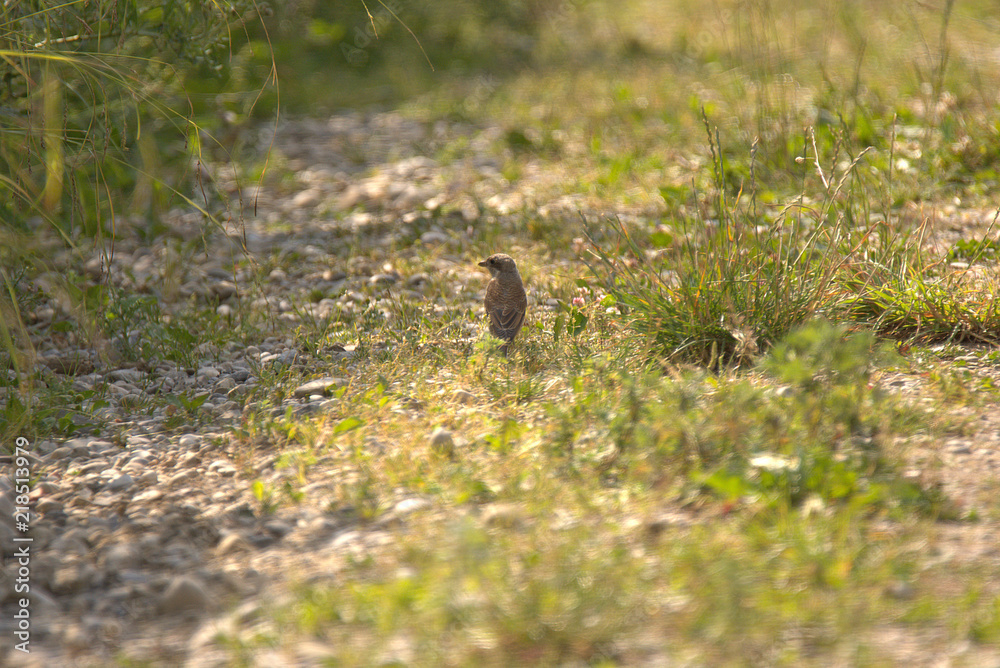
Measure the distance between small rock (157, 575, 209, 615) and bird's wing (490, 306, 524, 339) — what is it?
6.53ft

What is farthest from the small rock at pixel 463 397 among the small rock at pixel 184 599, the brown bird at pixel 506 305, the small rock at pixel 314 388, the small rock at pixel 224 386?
the small rock at pixel 184 599

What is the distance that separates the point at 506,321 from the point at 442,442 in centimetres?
99

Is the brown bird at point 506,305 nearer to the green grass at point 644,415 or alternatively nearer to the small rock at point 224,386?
the green grass at point 644,415

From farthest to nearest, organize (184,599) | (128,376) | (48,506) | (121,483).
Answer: (128,376), (121,483), (48,506), (184,599)

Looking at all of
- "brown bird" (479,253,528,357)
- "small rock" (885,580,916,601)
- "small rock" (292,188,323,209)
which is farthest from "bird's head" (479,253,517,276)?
"small rock" (292,188,323,209)

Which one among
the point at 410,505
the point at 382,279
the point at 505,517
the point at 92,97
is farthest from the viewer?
the point at 382,279

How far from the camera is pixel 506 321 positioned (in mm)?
4039

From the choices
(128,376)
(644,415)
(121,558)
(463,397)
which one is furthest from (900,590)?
(128,376)

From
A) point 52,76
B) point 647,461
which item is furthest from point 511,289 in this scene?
point 52,76

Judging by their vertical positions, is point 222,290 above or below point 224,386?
above

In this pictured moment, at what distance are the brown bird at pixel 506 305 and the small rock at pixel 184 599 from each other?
1.97 meters

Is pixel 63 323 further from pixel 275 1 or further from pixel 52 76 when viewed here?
A: pixel 275 1

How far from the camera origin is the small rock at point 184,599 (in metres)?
2.45

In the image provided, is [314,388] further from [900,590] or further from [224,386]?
[900,590]
